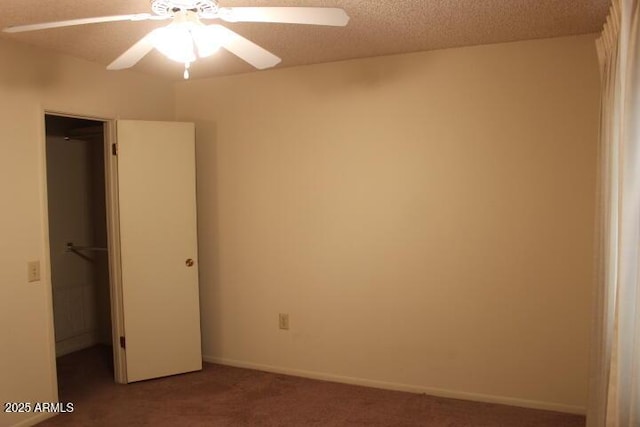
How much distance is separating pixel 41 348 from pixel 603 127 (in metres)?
3.49

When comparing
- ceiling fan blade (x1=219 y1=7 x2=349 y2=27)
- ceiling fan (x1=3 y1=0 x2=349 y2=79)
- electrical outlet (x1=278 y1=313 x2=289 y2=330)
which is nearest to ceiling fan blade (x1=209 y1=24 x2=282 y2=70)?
ceiling fan (x1=3 y1=0 x2=349 y2=79)

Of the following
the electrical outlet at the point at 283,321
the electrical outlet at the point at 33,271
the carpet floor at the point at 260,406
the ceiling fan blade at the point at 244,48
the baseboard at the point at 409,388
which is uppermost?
the ceiling fan blade at the point at 244,48

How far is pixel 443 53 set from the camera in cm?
310

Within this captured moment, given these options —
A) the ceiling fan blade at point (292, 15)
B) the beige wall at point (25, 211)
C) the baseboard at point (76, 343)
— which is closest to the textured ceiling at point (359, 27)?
the beige wall at point (25, 211)

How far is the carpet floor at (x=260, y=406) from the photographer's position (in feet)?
9.43

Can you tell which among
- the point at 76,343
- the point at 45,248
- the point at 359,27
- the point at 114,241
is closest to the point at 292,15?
the point at 359,27

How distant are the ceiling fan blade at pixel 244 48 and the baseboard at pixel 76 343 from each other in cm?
343

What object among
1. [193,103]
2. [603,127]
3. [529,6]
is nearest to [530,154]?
[603,127]

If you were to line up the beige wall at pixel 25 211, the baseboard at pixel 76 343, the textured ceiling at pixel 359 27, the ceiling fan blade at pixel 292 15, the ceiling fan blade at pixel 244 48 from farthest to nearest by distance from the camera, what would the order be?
the baseboard at pixel 76 343 < the beige wall at pixel 25 211 < the textured ceiling at pixel 359 27 < the ceiling fan blade at pixel 244 48 < the ceiling fan blade at pixel 292 15

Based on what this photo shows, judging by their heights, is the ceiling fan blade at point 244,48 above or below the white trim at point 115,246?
above

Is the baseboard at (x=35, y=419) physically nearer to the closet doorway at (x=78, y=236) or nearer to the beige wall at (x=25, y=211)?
the beige wall at (x=25, y=211)

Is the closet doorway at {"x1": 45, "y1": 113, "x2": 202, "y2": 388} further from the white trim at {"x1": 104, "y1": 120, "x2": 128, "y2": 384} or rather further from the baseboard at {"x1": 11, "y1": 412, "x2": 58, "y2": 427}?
the baseboard at {"x1": 11, "y1": 412, "x2": 58, "y2": 427}

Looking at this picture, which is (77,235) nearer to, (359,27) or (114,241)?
(114,241)

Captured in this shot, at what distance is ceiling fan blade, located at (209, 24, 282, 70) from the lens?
6.04ft
